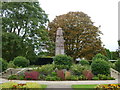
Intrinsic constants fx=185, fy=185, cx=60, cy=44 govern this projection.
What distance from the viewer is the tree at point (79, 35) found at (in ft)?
114

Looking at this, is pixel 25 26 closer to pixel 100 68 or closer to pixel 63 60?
pixel 63 60

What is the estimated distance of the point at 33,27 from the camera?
2800cm

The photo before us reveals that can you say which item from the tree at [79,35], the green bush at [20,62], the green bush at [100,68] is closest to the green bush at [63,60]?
the green bush at [100,68]

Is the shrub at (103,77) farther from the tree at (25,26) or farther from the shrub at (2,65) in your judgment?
the tree at (25,26)

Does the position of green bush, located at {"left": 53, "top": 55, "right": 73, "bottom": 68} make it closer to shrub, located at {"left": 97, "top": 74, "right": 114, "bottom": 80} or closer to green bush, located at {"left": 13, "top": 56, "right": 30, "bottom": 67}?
shrub, located at {"left": 97, "top": 74, "right": 114, "bottom": 80}

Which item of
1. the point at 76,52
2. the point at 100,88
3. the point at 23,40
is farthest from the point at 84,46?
A: the point at 100,88

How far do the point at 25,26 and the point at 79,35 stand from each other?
12.0m

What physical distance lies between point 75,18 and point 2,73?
20.6 metres

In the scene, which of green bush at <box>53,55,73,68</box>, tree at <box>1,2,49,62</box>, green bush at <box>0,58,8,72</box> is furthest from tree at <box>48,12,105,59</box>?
green bush at <box>0,58,8,72</box>

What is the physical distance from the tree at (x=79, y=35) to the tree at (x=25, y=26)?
7.98 meters

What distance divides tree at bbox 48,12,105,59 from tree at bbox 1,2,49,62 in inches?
314

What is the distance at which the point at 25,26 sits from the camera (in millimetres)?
27906

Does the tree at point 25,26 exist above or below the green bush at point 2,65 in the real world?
above

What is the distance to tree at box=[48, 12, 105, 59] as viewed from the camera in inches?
1364
